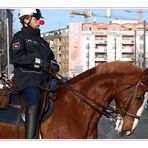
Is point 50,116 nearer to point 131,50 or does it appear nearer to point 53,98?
point 53,98

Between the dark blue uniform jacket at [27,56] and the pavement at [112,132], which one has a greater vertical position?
the dark blue uniform jacket at [27,56]

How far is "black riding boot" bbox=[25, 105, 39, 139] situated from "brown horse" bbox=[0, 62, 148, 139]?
95 millimetres

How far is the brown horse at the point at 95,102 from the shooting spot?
184 inches

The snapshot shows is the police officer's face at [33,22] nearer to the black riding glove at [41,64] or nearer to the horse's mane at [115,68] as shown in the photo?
the black riding glove at [41,64]

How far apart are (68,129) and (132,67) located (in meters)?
0.97

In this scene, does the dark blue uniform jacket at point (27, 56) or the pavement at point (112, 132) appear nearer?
the dark blue uniform jacket at point (27, 56)

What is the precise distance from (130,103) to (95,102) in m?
0.38

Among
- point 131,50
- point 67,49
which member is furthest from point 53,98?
point 131,50

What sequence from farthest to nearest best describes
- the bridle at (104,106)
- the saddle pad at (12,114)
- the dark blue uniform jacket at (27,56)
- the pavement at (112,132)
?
the pavement at (112,132)
the saddle pad at (12,114)
the bridle at (104,106)
the dark blue uniform jacket at (27,56)

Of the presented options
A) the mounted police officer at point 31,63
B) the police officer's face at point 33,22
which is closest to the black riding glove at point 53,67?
the mounted police officer at point 31,63

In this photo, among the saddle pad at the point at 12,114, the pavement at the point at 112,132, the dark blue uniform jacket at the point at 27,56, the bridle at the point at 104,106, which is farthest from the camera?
the pavement at the point at 112,132
